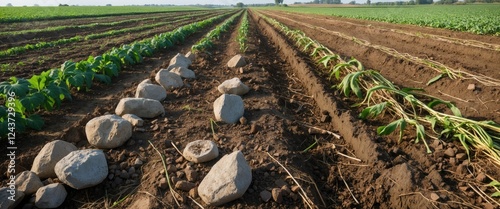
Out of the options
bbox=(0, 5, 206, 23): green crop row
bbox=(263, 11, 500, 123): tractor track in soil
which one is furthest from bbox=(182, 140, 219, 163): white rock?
bbox=(0, 5, 206, 23): green crop row

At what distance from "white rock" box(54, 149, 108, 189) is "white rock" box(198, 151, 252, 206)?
87cm

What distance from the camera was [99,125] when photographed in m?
2.88

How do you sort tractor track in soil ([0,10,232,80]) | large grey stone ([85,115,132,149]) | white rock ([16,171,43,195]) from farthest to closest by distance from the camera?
tractor track in soil ([0,10,232,80])
large grey stone ([85,115,132,149])
white rock ([16,171,43,195])

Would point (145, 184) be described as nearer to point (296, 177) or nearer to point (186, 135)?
point (186, 135)

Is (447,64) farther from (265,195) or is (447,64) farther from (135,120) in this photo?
(135,120)

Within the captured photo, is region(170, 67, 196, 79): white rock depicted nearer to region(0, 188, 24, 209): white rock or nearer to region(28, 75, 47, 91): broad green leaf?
region(28, 75, 47, 91): broad green leaf

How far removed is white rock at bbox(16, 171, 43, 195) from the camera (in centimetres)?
225

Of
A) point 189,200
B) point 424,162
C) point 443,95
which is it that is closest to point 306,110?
point 424,162

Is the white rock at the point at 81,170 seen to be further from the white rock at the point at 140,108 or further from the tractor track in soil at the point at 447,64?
the tractor track in soil at the point at 447,64

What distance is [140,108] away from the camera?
136 inches

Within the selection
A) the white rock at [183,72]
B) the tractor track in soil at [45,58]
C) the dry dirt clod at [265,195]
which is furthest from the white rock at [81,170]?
the tractor track in soil at [45,58]

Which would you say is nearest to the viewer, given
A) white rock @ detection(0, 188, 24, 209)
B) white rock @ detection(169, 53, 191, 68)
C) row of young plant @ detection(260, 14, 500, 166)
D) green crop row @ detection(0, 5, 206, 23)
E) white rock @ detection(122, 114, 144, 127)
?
white rock @ detection(0, 188, 24, 209)

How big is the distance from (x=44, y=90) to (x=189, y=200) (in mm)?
2627

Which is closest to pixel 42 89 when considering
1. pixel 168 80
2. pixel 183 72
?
pixel 168 80
